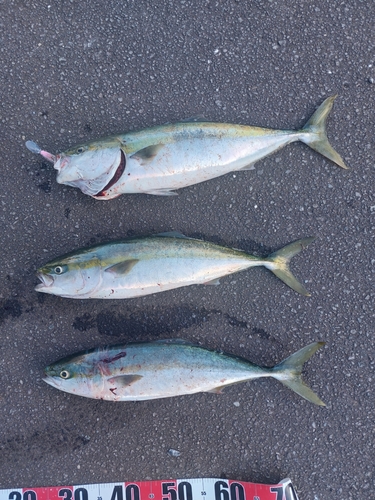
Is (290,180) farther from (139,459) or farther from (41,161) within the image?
(139,459)

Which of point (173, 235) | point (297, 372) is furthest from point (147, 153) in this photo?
point (297, 372)

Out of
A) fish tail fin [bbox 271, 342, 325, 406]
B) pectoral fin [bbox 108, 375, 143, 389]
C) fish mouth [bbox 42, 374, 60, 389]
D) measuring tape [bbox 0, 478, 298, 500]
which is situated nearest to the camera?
pectoral fin [bbox 108, 375, 143, 389]

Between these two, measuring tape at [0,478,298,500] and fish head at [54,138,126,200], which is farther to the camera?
measuring tape at [0,478,298,500]

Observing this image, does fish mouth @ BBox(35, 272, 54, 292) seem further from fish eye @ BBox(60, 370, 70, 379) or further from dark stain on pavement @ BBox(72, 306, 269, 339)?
fish eye @ BBox(60, 370, 70, 379)

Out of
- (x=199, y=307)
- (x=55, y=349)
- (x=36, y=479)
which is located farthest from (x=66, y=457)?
(x=199, y=307)

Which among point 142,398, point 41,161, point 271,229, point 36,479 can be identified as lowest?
point 36,479

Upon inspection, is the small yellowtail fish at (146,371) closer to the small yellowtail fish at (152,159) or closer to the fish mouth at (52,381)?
the fish mouth at (52,381)

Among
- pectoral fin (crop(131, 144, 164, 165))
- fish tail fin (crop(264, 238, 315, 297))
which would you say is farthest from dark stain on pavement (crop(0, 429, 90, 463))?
pectoral fin (crop(131, 144, 164, 165))
